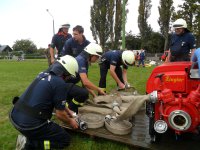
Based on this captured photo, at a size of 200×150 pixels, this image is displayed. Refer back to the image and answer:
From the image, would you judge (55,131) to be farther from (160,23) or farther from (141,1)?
(141,1)

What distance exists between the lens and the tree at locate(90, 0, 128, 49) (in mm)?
34500

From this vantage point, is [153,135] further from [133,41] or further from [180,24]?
[133,41]

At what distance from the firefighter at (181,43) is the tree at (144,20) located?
1299 inches

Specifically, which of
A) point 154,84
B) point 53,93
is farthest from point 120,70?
point 53,93

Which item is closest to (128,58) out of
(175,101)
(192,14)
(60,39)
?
(60,39)

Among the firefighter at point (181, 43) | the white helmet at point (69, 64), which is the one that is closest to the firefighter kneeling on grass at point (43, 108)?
the white helmet at point (69, 64)

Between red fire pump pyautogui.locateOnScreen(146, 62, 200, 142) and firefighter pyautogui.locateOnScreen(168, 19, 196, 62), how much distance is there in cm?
258

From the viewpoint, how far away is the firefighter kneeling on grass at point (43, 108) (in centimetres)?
335

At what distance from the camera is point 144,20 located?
38.8 meters

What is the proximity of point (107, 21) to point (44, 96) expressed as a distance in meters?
32.7

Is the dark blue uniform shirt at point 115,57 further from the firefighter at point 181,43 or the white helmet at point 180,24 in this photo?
the white helmet at point 180,24

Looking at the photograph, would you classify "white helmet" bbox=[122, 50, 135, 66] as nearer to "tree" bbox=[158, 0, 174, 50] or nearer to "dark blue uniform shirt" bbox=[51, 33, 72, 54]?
"dark blue uniform shirt" bbox=[51, 33, 72, 54]

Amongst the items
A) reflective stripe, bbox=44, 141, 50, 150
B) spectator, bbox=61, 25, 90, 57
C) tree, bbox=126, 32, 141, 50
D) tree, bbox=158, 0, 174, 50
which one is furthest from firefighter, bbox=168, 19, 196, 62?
tree, bbox=126, 32, 141, 50

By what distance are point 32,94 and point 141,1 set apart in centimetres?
3656
